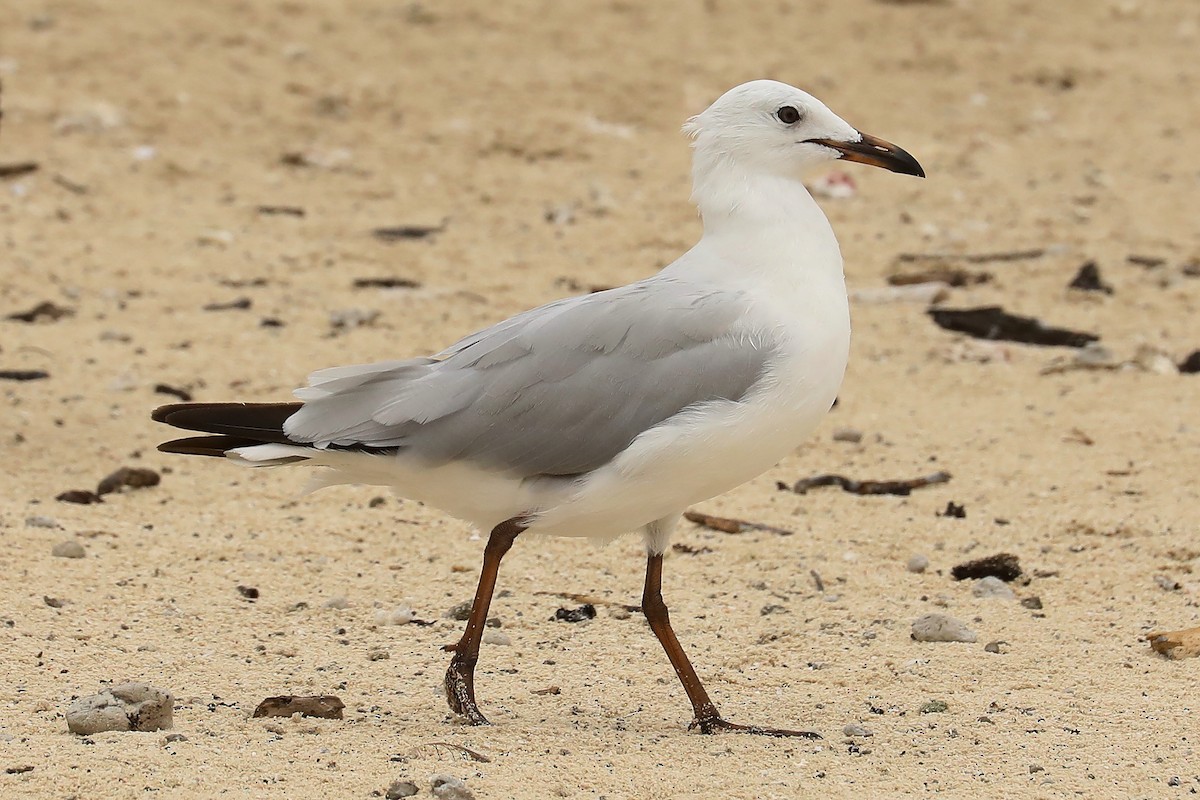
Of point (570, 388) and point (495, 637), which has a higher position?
point (570, 388)

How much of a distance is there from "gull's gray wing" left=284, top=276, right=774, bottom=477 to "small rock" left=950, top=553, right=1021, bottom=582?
5.82ft

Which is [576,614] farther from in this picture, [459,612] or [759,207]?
[759,207]

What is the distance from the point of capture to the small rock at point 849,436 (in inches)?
288

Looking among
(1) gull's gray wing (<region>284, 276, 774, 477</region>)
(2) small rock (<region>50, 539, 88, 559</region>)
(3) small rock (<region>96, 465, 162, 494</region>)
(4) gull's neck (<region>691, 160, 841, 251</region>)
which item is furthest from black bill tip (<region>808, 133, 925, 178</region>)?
(3) small rock (<region>96, 465, 162, 494</region>)

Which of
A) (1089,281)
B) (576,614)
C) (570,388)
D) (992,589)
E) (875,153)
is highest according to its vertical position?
(875,153)

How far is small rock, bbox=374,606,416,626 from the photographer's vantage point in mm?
5398

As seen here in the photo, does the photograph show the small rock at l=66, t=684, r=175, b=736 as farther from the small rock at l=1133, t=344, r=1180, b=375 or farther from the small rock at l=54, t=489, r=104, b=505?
the small rock at l=1133, t=344, r=1180, b=375

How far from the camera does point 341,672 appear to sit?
16.2ft

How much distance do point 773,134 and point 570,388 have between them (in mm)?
993

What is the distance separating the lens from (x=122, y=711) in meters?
4.18

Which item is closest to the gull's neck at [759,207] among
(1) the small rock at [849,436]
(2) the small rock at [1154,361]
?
(1) the small rock at [849,436]

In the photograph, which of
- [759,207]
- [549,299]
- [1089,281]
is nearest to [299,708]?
[759,207]

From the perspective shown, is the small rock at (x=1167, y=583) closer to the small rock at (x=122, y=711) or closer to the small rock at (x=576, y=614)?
the small rock at (x=576, y=614)

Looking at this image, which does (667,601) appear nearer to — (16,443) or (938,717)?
(938,717)
